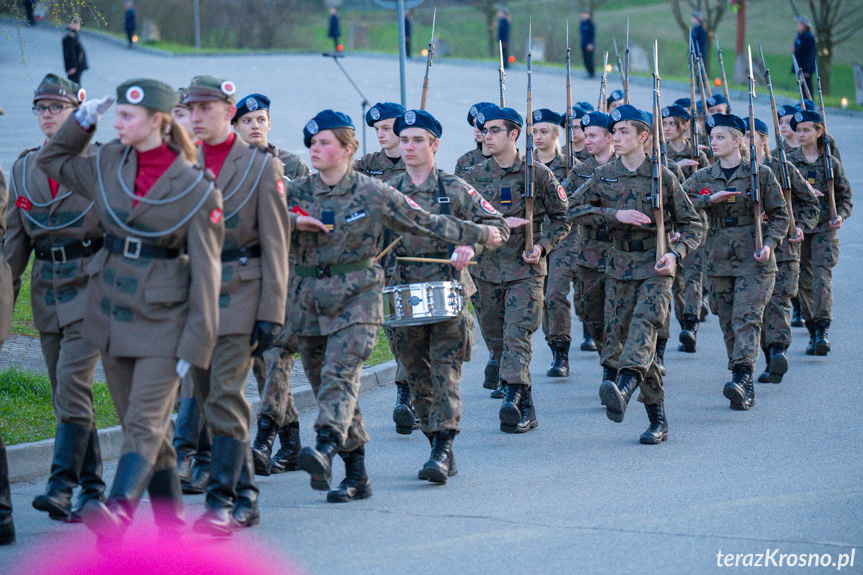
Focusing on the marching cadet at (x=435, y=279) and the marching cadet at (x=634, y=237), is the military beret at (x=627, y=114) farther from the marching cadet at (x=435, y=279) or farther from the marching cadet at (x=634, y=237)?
the marching cadet at (x=435, y=279)

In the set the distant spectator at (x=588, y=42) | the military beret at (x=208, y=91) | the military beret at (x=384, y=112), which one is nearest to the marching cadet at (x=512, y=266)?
the military beret at (x=384, y=112)

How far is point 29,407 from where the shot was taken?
8.44 m

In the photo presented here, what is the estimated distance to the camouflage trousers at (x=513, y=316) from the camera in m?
8.48

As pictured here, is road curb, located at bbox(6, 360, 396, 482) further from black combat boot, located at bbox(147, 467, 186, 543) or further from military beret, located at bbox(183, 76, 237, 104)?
military beret, located at bbox(183, 76, 237, 104)

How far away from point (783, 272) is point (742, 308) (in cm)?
139

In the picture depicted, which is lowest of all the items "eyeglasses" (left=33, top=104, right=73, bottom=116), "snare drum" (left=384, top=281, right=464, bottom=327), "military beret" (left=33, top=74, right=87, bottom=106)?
"snare drum" (left=384, top=281, right=464, bottom=327)

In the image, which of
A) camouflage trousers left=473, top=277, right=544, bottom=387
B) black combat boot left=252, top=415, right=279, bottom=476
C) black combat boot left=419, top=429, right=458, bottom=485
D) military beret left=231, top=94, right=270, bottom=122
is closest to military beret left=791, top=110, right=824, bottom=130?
camouflage trousers left=473, top=277, right=544, bottom=387

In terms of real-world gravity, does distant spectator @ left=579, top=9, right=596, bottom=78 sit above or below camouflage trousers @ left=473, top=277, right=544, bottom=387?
above

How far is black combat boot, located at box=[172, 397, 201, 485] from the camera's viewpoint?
6887mm

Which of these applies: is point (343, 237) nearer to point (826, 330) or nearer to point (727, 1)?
point (826, 330)

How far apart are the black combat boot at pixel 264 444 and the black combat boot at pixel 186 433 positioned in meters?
0.40

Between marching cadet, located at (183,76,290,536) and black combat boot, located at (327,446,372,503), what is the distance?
2.03 feet

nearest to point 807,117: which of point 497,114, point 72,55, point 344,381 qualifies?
point 497,114

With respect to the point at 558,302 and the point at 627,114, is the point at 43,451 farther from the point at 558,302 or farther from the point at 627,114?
the point at 558,302
